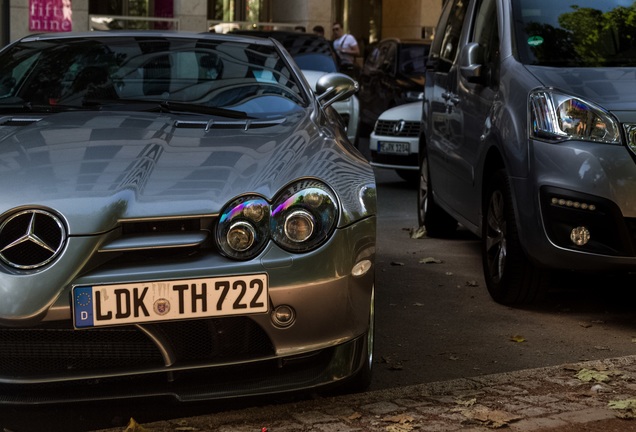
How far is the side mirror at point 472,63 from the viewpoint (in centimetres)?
705

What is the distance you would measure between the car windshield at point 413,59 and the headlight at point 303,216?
1390cm

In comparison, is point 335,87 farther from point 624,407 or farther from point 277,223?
point 624,407

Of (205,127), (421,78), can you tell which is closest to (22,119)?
(205,127)

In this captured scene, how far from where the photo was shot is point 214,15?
27344 millimetres

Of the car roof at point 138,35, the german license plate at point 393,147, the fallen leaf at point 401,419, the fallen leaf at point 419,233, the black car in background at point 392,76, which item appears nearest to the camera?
the fallen leaf at point 401,419

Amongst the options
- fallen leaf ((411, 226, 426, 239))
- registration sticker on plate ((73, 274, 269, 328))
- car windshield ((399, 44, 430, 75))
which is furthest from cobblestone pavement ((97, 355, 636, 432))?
car windshield ((399, 44, 430, 75))

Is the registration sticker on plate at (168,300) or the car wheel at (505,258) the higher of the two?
the registration sticker on plate at (168,300)

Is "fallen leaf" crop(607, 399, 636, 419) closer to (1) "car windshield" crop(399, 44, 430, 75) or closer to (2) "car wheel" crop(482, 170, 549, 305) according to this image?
(2) "car wheel" crop(482, 170, 549, 305)

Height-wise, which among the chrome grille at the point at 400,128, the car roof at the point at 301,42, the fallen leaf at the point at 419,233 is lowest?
the fallen leaf at the point at 419,233

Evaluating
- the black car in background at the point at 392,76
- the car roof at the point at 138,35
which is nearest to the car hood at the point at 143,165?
the car roof at the point at 138,35

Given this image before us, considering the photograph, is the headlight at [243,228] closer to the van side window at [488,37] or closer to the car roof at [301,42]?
the van side window at [488,37]

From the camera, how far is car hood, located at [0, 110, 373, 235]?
13.9 feet

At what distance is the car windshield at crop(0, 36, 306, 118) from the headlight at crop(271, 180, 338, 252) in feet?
4.03

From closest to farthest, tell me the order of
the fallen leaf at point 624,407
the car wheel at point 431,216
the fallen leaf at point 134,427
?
the fallen leaf at point 134,427 → the fallen leaf at point 624,407 → the car wheel at point 431,216
